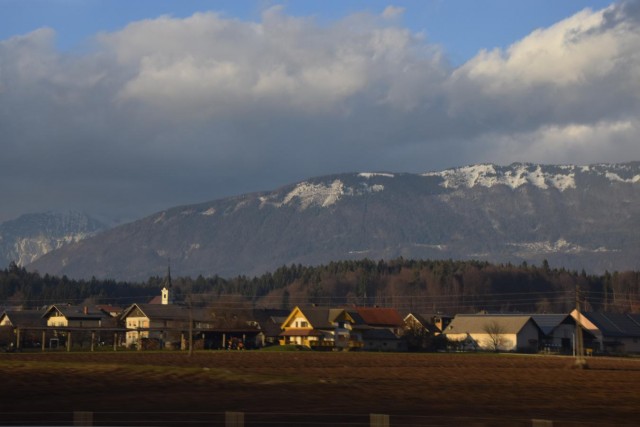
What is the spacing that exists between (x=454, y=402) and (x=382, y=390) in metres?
7.28

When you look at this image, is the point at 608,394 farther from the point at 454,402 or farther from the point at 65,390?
the point at 65,390

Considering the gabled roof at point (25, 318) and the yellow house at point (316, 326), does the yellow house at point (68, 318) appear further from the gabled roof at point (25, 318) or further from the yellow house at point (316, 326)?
the yellow house at point (316, 326)

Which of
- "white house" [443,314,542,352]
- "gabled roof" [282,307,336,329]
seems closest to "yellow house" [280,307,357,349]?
"gabled roof" [282,307,336,329]

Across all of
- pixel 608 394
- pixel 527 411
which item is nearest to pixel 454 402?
pixel 527 411

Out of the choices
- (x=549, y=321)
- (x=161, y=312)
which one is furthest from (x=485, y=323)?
(x=161, y=312)

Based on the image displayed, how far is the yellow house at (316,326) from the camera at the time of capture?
574ft

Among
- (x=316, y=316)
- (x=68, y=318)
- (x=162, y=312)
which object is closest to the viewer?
(x=316, y=316)

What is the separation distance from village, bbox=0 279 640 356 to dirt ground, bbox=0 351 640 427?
2770 inches

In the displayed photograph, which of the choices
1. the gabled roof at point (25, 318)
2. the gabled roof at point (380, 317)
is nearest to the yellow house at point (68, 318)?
the gabled roof at point (25, 318)

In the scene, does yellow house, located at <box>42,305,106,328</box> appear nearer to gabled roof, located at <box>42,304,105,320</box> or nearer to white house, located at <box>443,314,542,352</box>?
gabled roof, located at <box>42,304,105,320</box>

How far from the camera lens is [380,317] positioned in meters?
193

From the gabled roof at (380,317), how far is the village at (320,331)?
0.18 metres

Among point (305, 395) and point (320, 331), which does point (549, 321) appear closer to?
point (320, 331)

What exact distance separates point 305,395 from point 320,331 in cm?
11308
